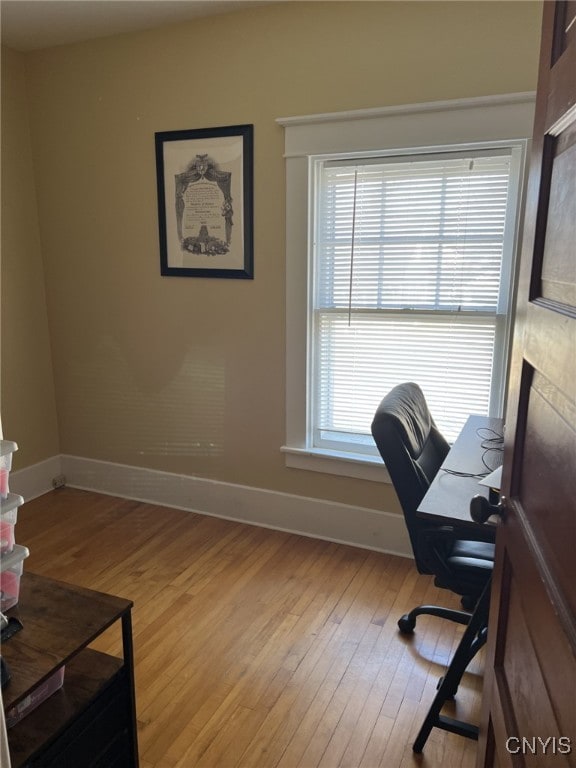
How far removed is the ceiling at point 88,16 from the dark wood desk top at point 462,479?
215cm

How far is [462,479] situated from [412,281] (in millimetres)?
1101

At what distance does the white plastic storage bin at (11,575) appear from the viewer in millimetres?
1300

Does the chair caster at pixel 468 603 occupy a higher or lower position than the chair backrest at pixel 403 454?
lower

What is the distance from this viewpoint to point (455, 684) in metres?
1.71

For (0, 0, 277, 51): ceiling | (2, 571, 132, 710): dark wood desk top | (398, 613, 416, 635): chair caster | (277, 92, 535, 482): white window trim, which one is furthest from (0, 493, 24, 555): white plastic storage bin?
(0, 0, 277, 51): ceiling

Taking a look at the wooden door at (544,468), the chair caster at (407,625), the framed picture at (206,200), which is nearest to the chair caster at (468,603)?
the chair caster at (407,625)

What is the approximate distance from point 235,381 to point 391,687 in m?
1.67

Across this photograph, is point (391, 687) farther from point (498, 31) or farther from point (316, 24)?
point (316, 24)

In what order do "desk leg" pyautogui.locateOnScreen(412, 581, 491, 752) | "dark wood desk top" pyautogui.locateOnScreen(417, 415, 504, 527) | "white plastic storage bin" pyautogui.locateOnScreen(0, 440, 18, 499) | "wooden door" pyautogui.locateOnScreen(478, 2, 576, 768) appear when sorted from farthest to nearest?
"desk leg" pyautogui.locateOnScreen(412, 581, 491, 752) < "dark wood desk top" pyautogui.locateOnScreen(417, 415, 504, 527) < "white plastic storage bin" pyautogui.locateOnScreen(0, 440, 18, 499) < "wooden door" pyautogui.locateOnScreen(478, 2, 576, 768)

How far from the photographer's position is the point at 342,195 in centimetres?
261

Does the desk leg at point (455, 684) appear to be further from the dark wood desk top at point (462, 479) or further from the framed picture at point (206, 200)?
the framed picture at point (206, 200)

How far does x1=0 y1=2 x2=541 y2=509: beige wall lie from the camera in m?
2.34

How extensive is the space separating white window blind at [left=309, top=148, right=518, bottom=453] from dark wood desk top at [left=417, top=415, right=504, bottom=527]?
0.28 metres

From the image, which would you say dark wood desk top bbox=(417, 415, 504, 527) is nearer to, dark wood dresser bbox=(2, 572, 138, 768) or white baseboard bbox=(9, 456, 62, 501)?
dark wood dresser bbox=(2, 572, 138, 768)
